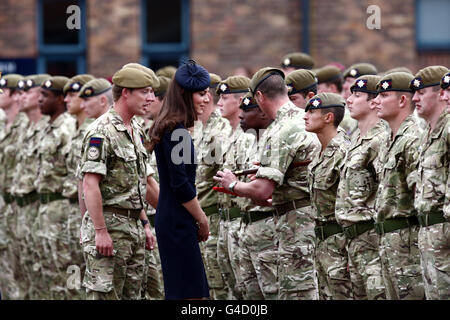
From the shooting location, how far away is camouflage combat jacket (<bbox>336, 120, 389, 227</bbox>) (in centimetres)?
855

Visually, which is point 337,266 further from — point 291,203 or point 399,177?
point 399,177

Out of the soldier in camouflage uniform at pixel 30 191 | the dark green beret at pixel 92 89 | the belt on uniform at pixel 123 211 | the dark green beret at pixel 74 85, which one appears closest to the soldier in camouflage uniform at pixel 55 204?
the dark green beret at pixel 74 85

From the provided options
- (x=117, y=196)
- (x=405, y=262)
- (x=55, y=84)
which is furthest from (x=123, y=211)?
(x=55, y=84)

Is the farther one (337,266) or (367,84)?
(367,84)

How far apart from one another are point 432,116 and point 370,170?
3.09ft

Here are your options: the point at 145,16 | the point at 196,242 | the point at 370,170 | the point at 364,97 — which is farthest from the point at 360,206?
the point at 145,16

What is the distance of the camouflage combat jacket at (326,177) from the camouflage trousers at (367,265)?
14.2 inches

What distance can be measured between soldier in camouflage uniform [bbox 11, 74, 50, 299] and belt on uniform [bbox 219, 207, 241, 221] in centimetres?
265

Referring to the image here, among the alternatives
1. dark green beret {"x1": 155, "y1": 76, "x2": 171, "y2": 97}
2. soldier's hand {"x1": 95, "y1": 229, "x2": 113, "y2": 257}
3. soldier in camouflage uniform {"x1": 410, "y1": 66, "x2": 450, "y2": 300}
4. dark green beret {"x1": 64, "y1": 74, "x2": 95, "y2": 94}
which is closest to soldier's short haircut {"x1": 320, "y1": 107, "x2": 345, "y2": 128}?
soldier in camouflage uniform {"x1": 410, "y1": 66, "x2": 450, "y2": 300}

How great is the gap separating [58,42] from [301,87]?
8.92 m

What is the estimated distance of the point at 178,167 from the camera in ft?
24.4

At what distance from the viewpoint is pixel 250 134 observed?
9680 millimetres

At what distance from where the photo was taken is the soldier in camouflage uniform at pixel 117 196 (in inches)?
310

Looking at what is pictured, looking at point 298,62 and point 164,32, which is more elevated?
point 164,32
